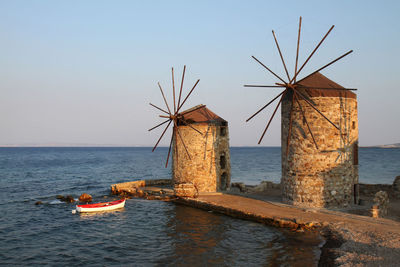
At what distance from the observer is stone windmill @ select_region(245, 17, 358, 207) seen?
1694 cm

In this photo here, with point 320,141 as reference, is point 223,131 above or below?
above

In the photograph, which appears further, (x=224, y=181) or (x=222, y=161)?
(x=224, y=181)

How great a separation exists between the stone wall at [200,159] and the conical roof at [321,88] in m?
8.35

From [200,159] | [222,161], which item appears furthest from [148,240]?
[222,161]

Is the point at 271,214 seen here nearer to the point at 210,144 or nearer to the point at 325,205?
the point at 325,205

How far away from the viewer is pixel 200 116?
24.3 m

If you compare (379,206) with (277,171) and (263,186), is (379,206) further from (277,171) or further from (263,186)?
(277,171)

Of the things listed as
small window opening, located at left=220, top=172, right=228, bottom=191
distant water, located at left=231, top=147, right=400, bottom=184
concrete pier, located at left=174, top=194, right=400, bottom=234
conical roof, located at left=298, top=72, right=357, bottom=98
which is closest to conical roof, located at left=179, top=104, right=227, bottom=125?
small window opening, located at left=220, top=172, right=228, bottom=191

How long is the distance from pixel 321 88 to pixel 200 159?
10292 mm

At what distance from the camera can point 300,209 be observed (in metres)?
17.1

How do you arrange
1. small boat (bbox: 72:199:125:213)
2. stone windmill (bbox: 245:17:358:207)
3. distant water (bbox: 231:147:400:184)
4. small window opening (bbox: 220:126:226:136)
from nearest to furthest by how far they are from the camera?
stone windmill (bbox: 245:17:358:207)
small boat (bbox: 72:199:125:213)
small window opening (bbox: 220:126:226:136)
distant water (bbox: 231:147:400:184)

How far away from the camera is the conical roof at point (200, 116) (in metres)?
23.8

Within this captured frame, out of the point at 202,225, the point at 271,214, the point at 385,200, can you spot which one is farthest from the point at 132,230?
the point at 385,200

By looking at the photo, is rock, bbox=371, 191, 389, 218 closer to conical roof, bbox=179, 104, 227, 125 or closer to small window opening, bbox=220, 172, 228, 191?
small window opening, bbox=220, 172, 228, 191
